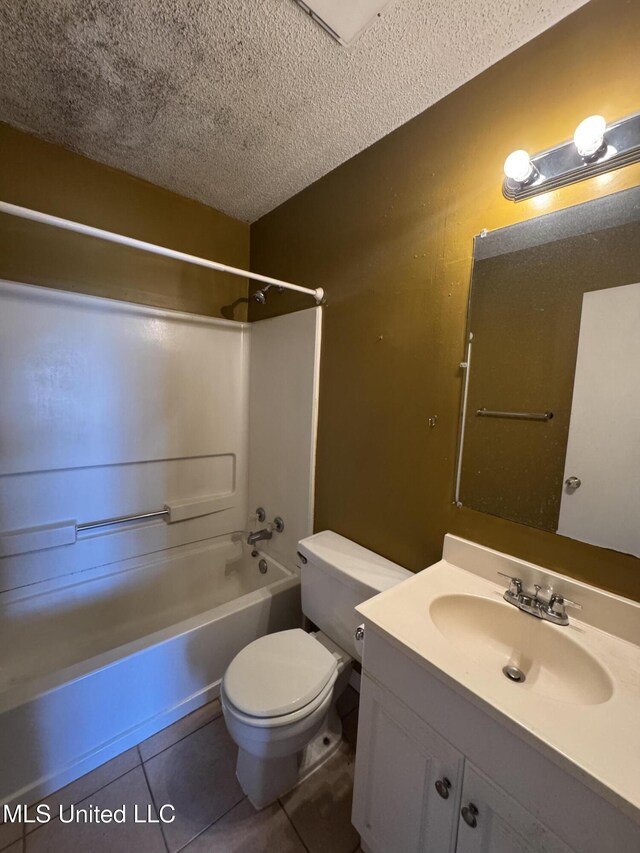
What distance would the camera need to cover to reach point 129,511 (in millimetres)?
1845

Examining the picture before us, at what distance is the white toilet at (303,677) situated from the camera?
105 cm

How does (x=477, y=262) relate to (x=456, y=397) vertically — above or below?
above

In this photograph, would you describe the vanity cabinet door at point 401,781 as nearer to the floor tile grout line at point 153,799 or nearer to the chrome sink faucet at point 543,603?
the chrome sink faucet at point 543,603

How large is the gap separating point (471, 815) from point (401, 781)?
→ 21 centimetres

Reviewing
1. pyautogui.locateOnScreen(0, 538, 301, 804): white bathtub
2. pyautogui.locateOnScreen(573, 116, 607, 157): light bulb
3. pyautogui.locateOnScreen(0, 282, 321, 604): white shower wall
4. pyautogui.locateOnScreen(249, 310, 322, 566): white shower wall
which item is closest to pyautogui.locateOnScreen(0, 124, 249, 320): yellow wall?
pyautogui.locateOnScreen(0, 282, 321, 604): white shower wall

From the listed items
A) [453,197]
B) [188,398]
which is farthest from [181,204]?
[453,197]

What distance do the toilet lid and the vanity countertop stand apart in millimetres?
457

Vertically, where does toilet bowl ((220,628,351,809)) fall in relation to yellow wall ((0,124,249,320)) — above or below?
below

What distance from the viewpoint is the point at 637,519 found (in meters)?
0.86

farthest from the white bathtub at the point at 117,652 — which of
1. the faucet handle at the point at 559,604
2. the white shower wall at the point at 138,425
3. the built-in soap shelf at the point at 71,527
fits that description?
the faucet handle at the point at 559,604

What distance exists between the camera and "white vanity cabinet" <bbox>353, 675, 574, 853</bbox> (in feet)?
2.15

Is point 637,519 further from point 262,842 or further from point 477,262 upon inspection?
Answer: point 262,842

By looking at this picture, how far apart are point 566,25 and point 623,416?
3.51 feet

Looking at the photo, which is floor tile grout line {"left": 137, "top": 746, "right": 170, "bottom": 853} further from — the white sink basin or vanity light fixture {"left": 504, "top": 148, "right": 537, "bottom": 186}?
vanity light fixture {"left": 504, "top": 148, "right": 537, "bottom": 186}
